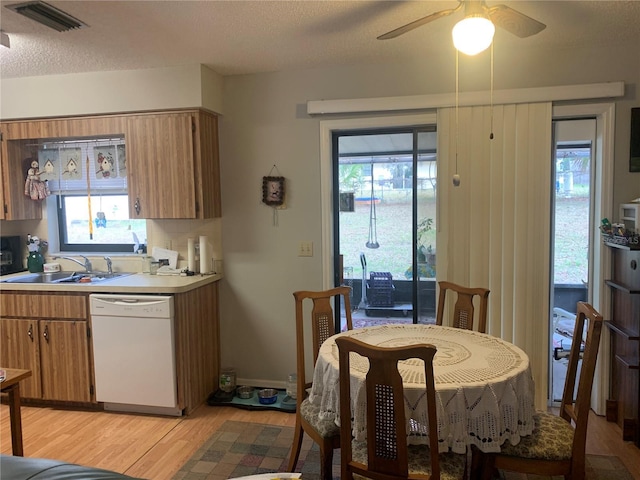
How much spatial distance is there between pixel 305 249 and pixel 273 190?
0.50 metres

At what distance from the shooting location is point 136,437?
116 inches

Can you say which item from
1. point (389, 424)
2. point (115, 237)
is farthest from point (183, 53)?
point (389, 424)

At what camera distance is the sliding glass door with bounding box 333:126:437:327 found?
3.42m

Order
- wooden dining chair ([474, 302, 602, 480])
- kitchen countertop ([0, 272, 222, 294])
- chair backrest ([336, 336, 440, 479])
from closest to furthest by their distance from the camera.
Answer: chair backrest ([336, 336, 440, 479])
wooden dining chair ([474, 302, 602, 480])
kitchen countertop ([0, 272, 222, 294])

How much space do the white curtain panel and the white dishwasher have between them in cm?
196

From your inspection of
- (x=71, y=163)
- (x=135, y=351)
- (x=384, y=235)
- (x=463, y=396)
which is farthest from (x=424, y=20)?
(x=71, y=163)

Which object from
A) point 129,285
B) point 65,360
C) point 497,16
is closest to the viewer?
point 497,16

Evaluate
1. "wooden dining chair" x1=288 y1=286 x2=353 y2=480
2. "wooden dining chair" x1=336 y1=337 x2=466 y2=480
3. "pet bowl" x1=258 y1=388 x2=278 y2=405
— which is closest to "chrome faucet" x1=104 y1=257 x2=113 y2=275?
"pet bowl" x1=258 y1=388 x2=278 y2=405

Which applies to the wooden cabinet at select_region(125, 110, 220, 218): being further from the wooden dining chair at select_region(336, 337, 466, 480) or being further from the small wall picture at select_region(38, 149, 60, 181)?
the wooden dining chair at select_region(336, 337, 466, 480)

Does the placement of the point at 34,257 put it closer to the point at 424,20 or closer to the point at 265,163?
the point at 265,163

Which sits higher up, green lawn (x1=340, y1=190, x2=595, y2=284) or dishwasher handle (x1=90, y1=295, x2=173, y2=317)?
green lawn (x1=340, y1=190, x2=595, y2=284)

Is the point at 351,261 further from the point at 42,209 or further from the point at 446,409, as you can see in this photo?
the point at 42,209

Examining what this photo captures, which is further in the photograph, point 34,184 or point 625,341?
point 34,184

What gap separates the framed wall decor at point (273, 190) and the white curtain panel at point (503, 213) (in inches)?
44.6
